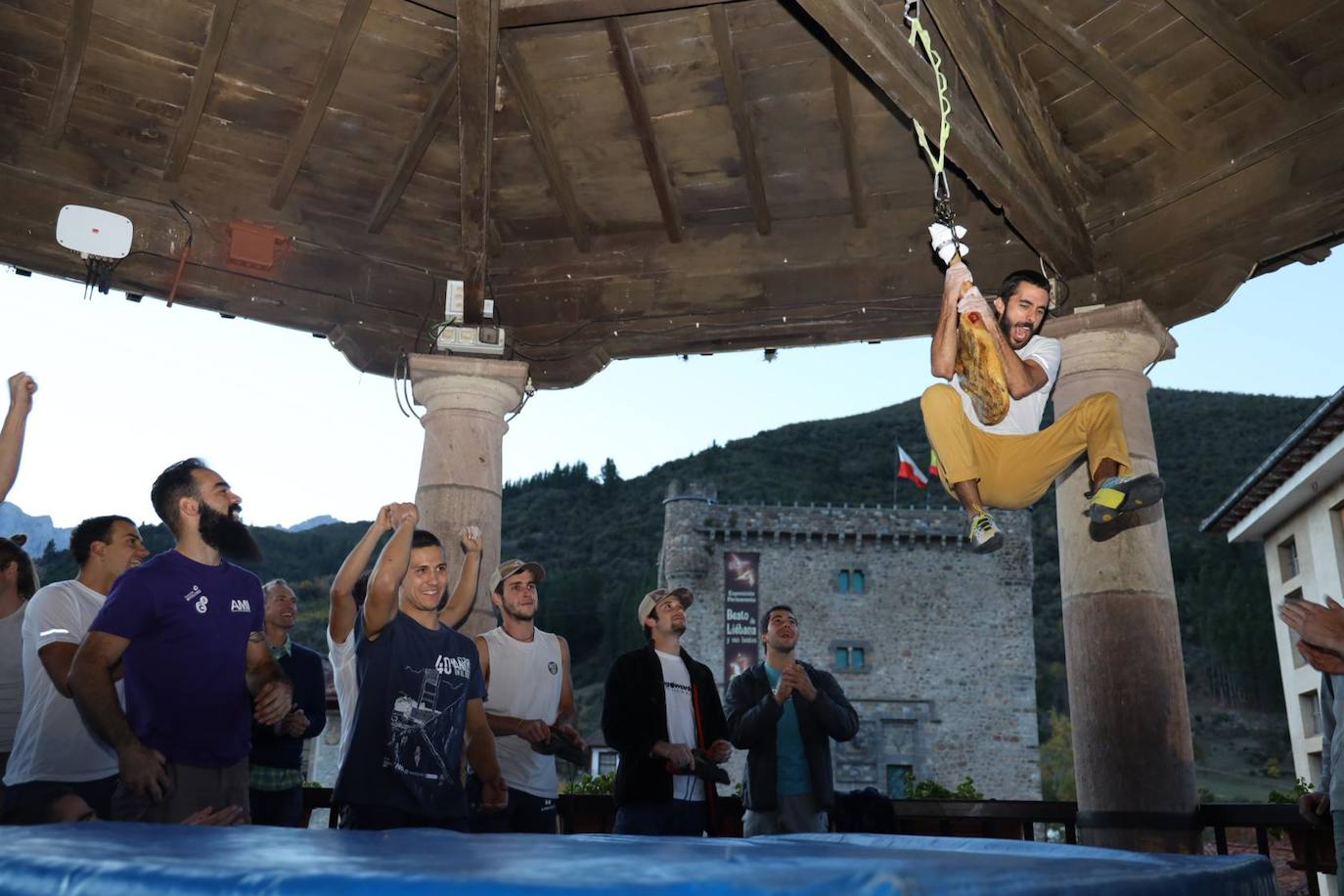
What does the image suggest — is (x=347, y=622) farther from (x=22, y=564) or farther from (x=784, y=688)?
(x=784, y=688)

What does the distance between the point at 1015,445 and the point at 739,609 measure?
33.7m

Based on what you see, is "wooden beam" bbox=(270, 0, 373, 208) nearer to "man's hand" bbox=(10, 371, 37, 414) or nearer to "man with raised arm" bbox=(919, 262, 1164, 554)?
"man's hand" bbox=(10, 371, 37, 414)

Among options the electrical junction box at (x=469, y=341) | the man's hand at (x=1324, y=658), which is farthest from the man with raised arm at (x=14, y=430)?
the man's hand at (x=1324, y=658)

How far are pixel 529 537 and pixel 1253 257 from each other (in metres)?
59.0

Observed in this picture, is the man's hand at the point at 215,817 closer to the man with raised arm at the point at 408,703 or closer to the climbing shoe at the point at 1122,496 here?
the man with raised arm at the point at 408,703

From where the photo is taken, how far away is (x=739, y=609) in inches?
1467

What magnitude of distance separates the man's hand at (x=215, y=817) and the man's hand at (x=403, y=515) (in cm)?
100

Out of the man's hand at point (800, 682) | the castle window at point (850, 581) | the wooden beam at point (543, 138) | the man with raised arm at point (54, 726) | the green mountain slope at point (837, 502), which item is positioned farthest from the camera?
the green mountain slope at point (837, 502)

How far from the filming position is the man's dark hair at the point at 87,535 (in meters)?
3.96

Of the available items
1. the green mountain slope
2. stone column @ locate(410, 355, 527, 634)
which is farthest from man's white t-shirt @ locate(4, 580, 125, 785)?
the green mountain slope

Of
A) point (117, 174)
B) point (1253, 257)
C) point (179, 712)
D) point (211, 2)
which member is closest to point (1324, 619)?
point (1253, 257)

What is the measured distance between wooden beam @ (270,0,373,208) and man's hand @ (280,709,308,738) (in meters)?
2.92

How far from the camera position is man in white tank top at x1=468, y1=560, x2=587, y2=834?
4.28 m

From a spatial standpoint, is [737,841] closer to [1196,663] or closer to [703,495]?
[703,495]
